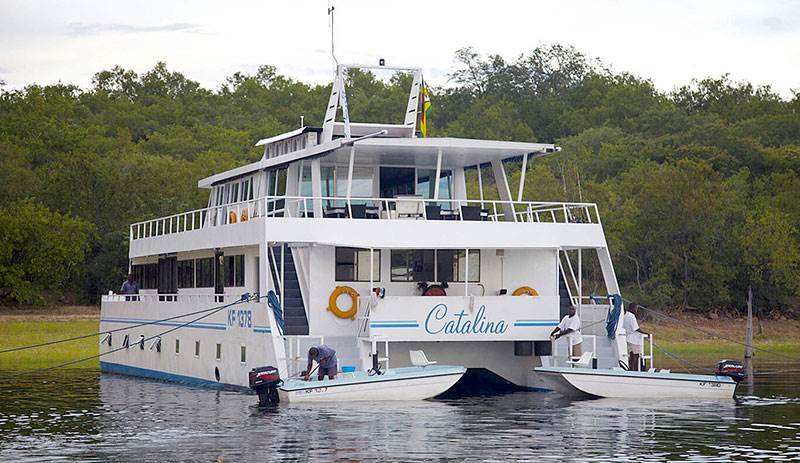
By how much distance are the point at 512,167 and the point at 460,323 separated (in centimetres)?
4985

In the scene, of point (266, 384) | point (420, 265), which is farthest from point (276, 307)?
point (420, 265)

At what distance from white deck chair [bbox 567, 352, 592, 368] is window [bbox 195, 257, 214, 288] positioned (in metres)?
9.38

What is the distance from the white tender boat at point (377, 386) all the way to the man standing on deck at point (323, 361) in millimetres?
218

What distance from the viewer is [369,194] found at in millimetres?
30594

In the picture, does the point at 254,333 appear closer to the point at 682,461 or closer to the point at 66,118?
the point at 682,461

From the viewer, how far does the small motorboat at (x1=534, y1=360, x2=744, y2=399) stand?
85.8 ft

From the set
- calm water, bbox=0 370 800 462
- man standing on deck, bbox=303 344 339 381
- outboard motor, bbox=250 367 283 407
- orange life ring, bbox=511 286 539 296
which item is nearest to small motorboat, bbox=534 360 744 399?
calm water, bbox=0 370 800 462

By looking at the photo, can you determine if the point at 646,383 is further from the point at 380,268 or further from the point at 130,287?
the point at 130,287

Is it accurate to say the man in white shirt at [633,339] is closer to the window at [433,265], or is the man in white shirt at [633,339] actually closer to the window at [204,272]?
the window at [433,265]

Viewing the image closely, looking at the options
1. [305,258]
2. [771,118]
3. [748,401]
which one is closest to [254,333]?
[305,258]

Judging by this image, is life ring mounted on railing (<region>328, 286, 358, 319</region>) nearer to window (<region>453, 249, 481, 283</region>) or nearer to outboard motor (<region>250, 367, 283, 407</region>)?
outboard motor (<region>250, 367, 283, 407</region>)

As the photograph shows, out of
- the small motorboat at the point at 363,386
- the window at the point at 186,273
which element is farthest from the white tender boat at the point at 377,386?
the window at the point at 186,273

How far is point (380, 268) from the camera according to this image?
28609 millimetres

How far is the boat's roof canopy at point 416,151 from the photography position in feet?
93.4
